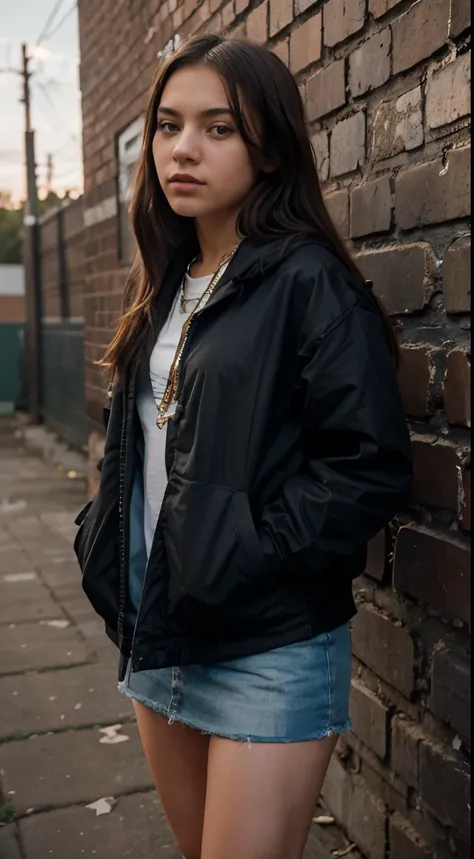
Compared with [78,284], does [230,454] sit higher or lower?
lower

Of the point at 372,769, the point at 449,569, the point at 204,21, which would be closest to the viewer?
the point at 449,569

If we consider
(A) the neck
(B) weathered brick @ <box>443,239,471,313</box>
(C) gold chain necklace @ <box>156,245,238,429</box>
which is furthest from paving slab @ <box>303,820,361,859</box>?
(A) the neck

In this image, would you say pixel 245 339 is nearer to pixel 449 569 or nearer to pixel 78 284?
pixel 449 569

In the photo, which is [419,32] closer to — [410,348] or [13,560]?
[410,348]

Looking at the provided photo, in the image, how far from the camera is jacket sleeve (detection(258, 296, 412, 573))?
1462mm

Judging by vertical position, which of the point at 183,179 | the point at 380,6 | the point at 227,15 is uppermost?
the point at 227,15

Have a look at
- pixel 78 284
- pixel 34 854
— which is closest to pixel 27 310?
pixel 78 284

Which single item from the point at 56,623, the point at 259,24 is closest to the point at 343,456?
the point at 259,24

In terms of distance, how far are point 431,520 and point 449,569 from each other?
13cm

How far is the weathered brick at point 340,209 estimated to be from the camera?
2342 mm

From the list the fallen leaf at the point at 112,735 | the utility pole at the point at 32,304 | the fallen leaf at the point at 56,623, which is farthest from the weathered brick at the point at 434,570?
the utility pole at the point at 32,304

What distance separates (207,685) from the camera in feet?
5.44

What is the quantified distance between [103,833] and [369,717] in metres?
0.96

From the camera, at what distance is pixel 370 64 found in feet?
7.04
